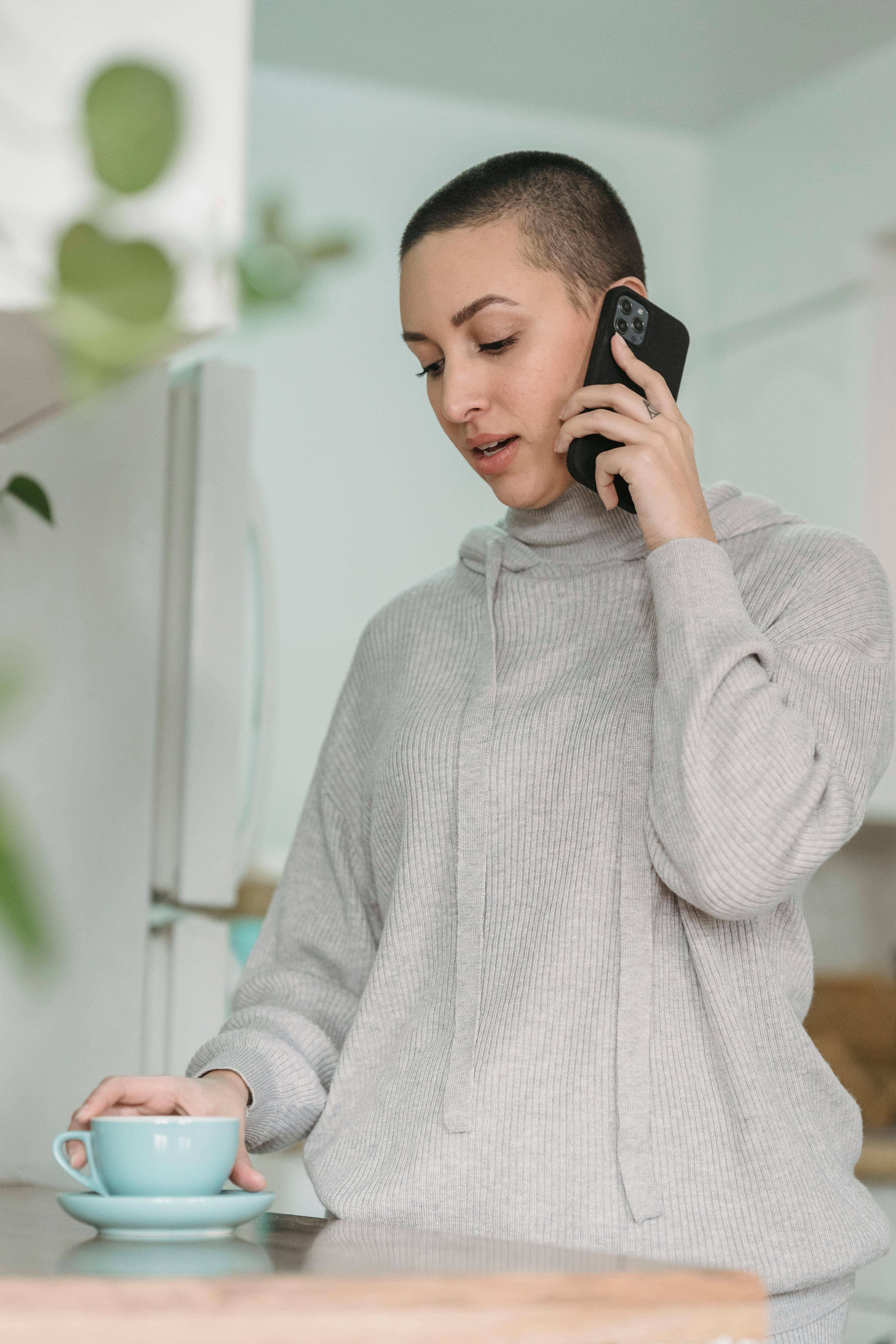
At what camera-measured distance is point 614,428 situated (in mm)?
1093

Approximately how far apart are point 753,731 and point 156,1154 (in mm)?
439

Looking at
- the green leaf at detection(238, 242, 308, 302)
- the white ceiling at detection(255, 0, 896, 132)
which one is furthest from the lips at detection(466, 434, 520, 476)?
the white ceiling at detection(255, 0, 896, 132)

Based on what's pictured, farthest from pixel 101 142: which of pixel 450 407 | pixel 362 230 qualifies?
pixel 450 407

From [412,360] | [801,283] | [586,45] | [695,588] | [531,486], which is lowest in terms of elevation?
[695,588]

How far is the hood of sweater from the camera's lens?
1.16 meters

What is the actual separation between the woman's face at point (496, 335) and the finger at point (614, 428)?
50 mm

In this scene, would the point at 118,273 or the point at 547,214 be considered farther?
the point at 547,214

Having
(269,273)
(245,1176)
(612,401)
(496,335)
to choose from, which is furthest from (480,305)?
(269,273)

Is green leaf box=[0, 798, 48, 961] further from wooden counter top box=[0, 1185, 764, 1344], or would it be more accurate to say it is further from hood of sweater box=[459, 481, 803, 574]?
hood of sweater box=[459, 481, 803, 574]

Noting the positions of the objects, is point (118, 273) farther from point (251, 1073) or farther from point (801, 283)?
point (801, 283)

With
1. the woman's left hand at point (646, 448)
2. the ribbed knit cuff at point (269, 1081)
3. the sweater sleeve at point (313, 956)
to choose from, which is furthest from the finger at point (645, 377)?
the ribbed knit cuff at point (269, 1081)

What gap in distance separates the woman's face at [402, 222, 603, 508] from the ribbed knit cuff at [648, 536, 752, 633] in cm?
19

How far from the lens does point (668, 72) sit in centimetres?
385

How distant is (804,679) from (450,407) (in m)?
0.35
